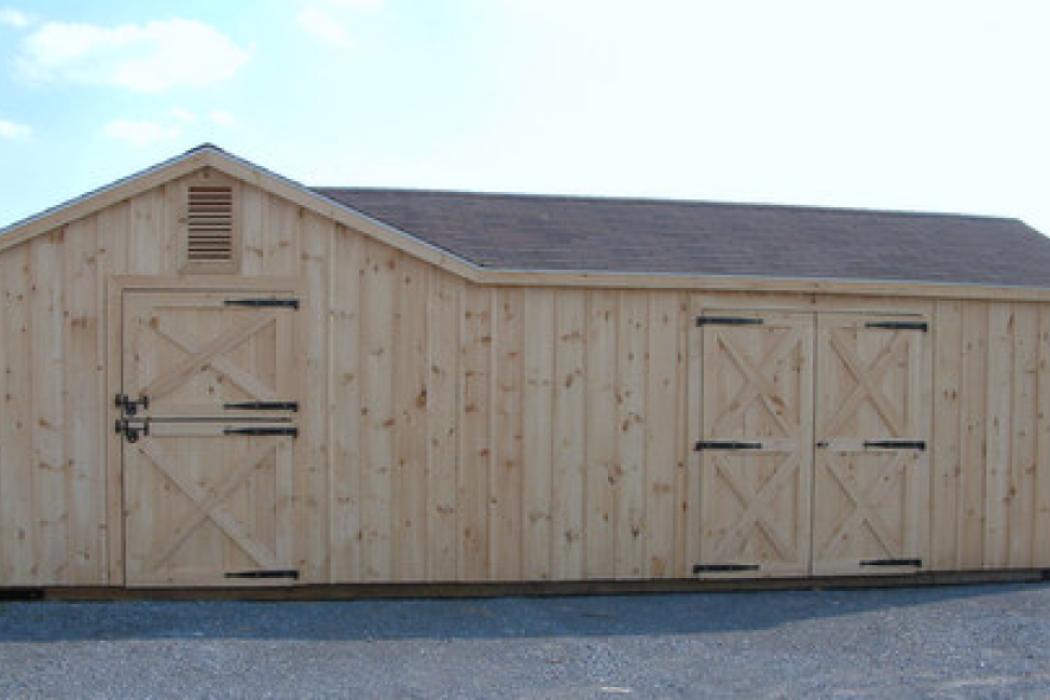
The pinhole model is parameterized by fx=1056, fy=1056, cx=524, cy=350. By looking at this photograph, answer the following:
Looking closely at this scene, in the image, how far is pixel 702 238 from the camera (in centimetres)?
962

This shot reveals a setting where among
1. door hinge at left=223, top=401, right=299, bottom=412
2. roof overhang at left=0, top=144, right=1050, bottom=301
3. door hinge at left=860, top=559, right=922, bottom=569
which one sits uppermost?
roof overhang at left=0, top=144, right=1050, bottom=301

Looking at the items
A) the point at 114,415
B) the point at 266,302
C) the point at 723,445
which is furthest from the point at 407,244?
the point at 723,445

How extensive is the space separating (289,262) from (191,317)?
0.82m

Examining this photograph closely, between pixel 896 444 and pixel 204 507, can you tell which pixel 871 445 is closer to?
pixel 896 444

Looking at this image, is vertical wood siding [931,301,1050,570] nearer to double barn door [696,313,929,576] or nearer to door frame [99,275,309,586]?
double barn door [696,313,929,576]

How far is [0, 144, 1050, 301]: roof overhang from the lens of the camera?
7.63 metres

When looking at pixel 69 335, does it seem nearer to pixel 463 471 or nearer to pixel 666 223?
pixel 463 471

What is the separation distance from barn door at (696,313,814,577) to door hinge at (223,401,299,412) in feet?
10.5

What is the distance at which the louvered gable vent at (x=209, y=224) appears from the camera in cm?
777

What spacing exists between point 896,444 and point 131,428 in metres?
6.02

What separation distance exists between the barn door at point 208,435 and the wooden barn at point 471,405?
0.07 ft

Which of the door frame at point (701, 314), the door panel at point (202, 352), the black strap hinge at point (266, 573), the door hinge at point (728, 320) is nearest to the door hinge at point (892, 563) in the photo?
the door frame at point (701, 314)

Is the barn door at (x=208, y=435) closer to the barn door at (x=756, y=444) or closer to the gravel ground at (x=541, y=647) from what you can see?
the gravel ground at (x=541, y=647)

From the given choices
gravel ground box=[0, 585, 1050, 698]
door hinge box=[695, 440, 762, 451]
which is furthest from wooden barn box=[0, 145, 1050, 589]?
gravel ground box=[0, 585, 1050, 698]
